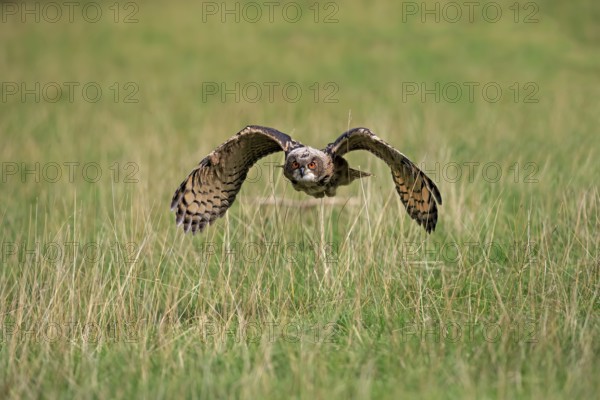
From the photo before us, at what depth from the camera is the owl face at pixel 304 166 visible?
8062 millimetres

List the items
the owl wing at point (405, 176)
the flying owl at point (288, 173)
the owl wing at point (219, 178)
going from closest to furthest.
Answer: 1. the owl wing at point (405, 176)
2. the flying owl at point (288, 173)
3. the owl wing at point (219, 178)

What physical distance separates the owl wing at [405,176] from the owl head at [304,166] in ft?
0.84

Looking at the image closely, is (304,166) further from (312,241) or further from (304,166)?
(312,241)

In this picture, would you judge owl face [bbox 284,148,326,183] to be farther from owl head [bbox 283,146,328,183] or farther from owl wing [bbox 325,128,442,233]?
owl wing [bbox 325,128,442,233]

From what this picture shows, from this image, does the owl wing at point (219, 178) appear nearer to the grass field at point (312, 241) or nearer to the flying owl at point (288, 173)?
the flying owl at point (288, 173)

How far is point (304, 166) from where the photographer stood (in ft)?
26.5

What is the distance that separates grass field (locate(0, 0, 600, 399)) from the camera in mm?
6664

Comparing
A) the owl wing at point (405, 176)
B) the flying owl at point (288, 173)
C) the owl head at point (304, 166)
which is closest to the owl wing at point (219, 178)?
the flying owl at point (288, 173)

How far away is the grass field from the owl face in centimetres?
53

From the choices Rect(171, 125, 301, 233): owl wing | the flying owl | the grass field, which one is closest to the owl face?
the flying owl

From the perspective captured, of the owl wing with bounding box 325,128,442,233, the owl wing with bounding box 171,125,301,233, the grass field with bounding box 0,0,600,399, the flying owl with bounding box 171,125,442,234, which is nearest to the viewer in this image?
the grass field with bounding box 0,0,600,399

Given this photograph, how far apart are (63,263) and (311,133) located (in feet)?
23.3

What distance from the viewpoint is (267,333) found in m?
7.42

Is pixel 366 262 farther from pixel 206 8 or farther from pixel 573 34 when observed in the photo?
pixel 206 8
